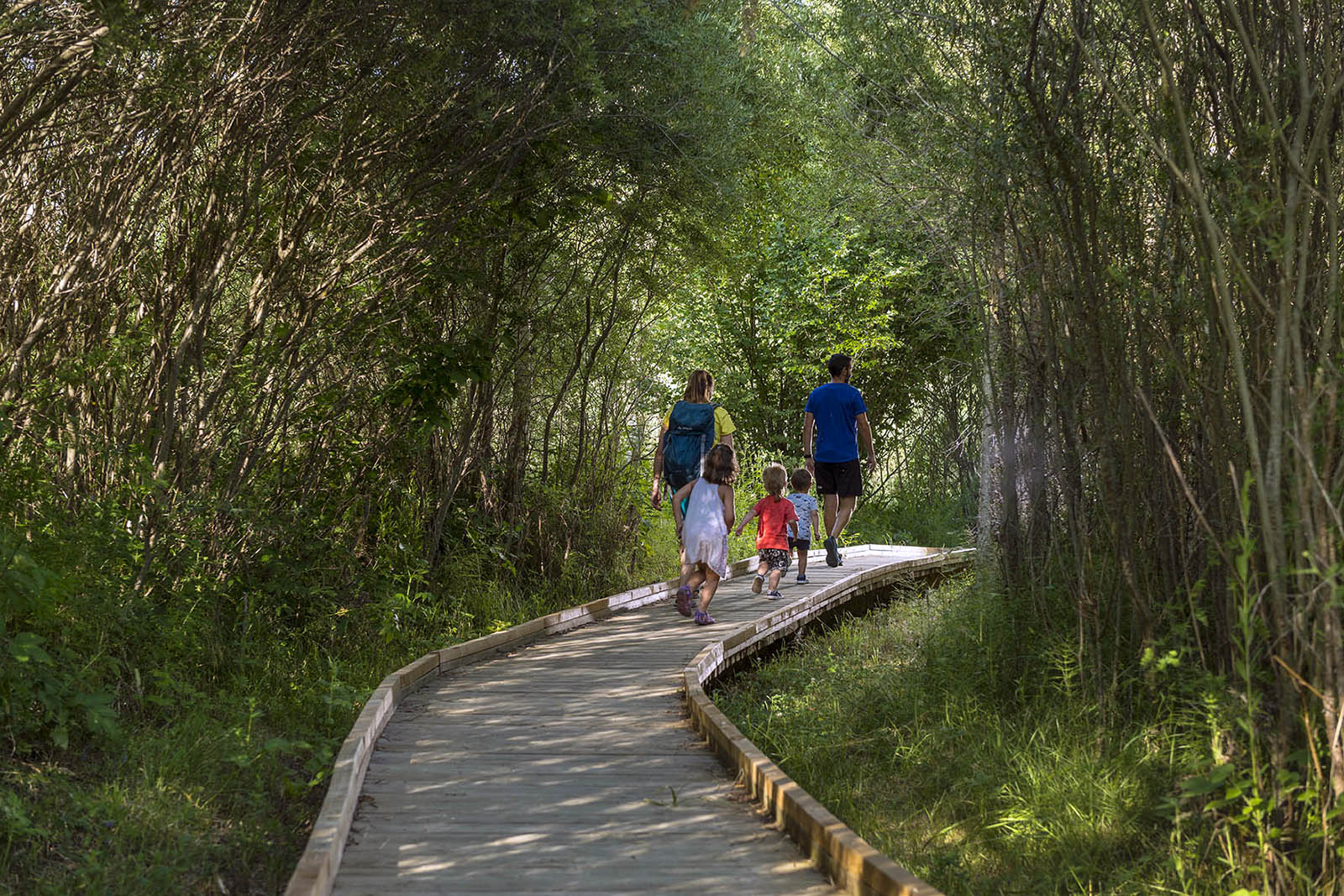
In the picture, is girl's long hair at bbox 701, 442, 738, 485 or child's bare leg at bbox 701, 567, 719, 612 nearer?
girl's long hair at bbox 701, 442, 738, 485

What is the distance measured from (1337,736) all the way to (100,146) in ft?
18.8

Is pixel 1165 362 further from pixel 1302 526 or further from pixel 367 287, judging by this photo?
pixel 367 287

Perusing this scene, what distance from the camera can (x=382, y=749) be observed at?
533cm

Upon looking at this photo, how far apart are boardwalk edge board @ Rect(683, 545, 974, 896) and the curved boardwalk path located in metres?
0.07

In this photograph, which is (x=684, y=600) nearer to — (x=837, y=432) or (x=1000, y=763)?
(x=837, y=432)

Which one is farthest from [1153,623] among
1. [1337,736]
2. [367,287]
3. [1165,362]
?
[367,287]

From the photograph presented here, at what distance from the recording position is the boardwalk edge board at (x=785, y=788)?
3439 mm

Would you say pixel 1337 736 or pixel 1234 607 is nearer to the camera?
pixel 1337 736

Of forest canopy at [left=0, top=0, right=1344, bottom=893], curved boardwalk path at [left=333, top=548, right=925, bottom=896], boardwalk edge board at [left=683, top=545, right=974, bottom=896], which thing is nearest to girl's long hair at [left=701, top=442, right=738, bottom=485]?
boardwalk edge board at [left=683, top=545, right=974, bottom=896]

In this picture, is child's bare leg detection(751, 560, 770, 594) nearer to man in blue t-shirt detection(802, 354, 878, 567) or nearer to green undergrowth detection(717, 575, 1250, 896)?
man in blue t-shirt detection(802, 354, 878, 567)

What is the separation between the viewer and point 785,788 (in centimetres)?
429

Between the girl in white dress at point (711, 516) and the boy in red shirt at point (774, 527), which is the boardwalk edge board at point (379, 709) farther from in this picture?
the girl in white dress at point (711, 516)

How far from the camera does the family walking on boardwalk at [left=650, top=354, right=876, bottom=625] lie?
26.6 feet

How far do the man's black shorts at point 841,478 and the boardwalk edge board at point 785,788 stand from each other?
2.74 ft
